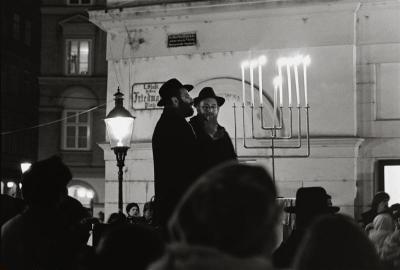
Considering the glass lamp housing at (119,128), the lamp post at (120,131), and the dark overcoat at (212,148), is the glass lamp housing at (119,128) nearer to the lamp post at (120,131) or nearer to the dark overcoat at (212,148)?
the lamp post at (120,131)

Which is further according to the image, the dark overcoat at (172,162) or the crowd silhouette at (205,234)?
the dark overcoat at (172,162)

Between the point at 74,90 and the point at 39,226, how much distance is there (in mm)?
28995

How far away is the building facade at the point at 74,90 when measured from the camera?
32219mm

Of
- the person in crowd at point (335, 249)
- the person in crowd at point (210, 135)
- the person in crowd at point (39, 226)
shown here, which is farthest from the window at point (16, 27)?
the person in crowd at point (335, 249)

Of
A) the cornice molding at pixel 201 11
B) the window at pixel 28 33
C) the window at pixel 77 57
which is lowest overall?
the cornice molding at pixel 201 11

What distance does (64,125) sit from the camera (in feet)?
106

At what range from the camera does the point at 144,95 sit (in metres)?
12.6

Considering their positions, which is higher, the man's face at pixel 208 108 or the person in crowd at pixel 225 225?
the man's face at pixel 208 108

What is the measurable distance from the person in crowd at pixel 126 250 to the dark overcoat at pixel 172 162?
2.76 meters

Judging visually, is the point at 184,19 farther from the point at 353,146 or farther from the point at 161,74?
the point at 353,146

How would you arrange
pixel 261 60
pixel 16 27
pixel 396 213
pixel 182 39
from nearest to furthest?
pixel 396 213
pixel 261 60
pixel 182 39
pixel 16 27

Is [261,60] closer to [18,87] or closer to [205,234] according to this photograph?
[205,234]

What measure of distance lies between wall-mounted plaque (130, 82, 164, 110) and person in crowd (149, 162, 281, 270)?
1030cm

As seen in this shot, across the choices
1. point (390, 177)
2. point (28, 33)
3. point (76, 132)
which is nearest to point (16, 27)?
point (28, 33)
